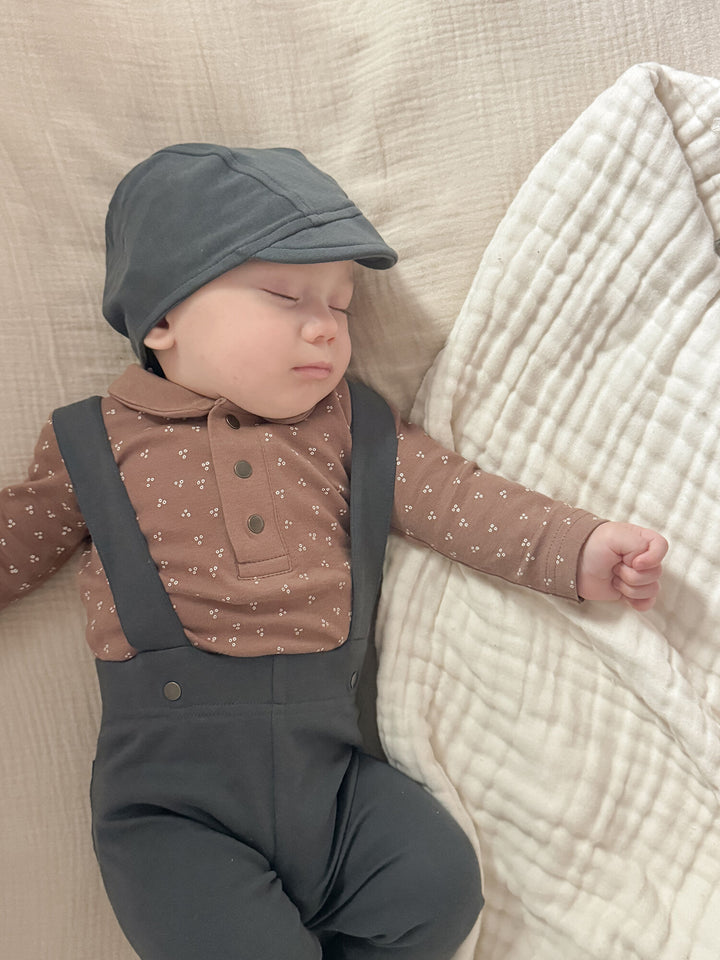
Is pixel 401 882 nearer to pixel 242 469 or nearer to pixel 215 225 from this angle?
pixel 242 469

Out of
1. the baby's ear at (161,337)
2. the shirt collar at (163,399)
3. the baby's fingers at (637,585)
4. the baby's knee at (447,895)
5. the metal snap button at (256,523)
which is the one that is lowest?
the baby's knee at (447,895)

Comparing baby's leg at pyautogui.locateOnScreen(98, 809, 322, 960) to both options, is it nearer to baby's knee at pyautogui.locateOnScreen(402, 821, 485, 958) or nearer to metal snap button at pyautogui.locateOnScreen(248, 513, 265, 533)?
baby's knee at pyautogui.locateOnScreen(402, 821, 485, 958)

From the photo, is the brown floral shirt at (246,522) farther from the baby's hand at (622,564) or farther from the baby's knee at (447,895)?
the baby's knee at (447,895)

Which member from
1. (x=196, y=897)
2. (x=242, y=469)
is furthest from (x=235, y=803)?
(x=242, y=469)

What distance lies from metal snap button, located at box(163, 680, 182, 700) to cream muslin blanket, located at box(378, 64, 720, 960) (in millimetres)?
252

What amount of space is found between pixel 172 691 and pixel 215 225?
1.57 feet

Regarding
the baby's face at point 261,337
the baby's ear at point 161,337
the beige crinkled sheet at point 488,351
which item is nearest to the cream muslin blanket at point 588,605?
the beige crinkled sheet at point 488,351

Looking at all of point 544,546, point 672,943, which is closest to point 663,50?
point 544,546

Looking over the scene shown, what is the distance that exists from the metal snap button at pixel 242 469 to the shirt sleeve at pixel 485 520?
0.59 feet

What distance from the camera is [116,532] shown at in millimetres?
943

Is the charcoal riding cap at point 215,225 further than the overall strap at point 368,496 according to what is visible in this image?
No

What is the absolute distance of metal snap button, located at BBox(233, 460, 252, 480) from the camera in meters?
0.94

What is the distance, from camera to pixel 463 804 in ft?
3.36

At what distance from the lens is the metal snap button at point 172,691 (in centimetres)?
92
